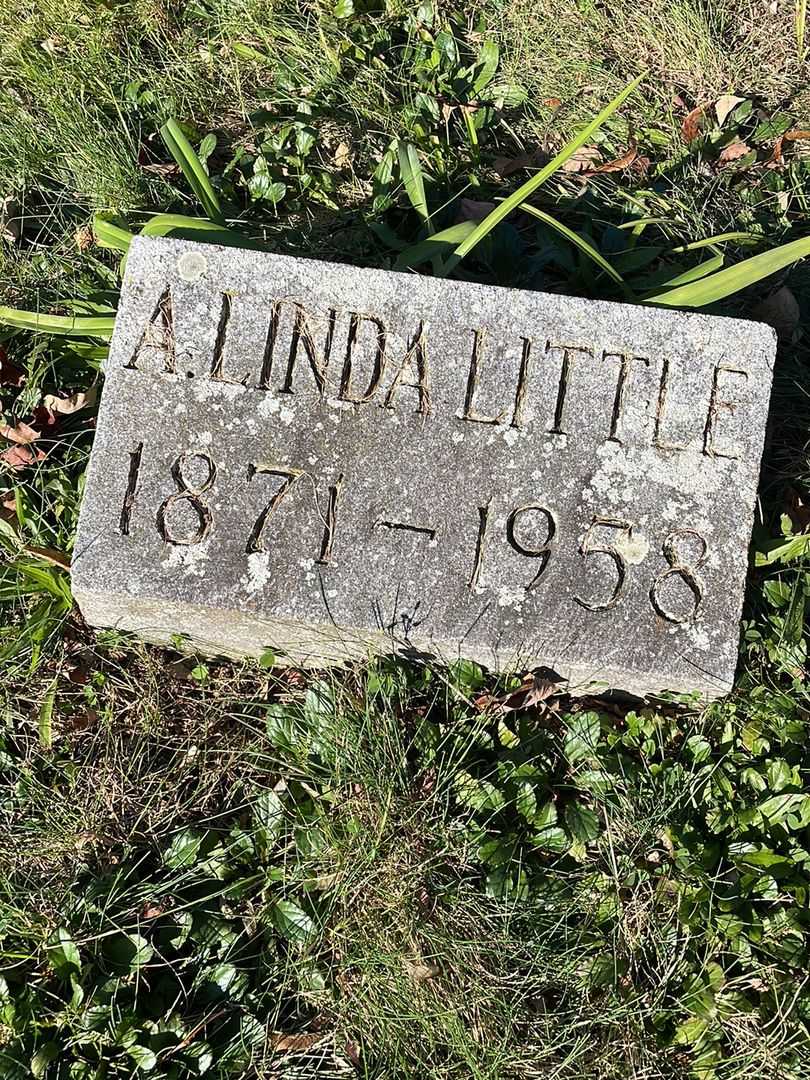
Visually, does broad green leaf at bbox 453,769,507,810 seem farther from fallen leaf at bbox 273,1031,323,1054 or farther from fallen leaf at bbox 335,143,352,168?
fallen leaf at bbox 335,143,352,168

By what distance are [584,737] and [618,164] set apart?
1.86 metres

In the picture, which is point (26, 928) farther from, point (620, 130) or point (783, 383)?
point (620, 130)

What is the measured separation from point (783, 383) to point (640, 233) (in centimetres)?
65

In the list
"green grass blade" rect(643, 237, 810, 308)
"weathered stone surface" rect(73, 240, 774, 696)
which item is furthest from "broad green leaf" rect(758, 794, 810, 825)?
"green grass blade" rect(643, 237, 810, 308)

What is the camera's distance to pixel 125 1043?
80.3 inches

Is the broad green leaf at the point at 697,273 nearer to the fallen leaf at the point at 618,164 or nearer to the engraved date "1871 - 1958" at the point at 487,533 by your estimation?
the fallen leaf at the point at 618,164

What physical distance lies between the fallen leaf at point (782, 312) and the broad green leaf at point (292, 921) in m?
2.12

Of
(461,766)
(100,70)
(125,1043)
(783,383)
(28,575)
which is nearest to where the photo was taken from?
(125,1043)

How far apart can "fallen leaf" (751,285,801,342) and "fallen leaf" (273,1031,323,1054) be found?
2.32m

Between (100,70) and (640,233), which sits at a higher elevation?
(100,70)

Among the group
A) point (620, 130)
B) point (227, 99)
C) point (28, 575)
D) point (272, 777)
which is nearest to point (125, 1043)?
point (272, 777)

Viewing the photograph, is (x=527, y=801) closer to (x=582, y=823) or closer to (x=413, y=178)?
(x=582, y=823)

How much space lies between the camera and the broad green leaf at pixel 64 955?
210 centimetres

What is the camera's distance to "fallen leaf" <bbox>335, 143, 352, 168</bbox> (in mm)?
2891
